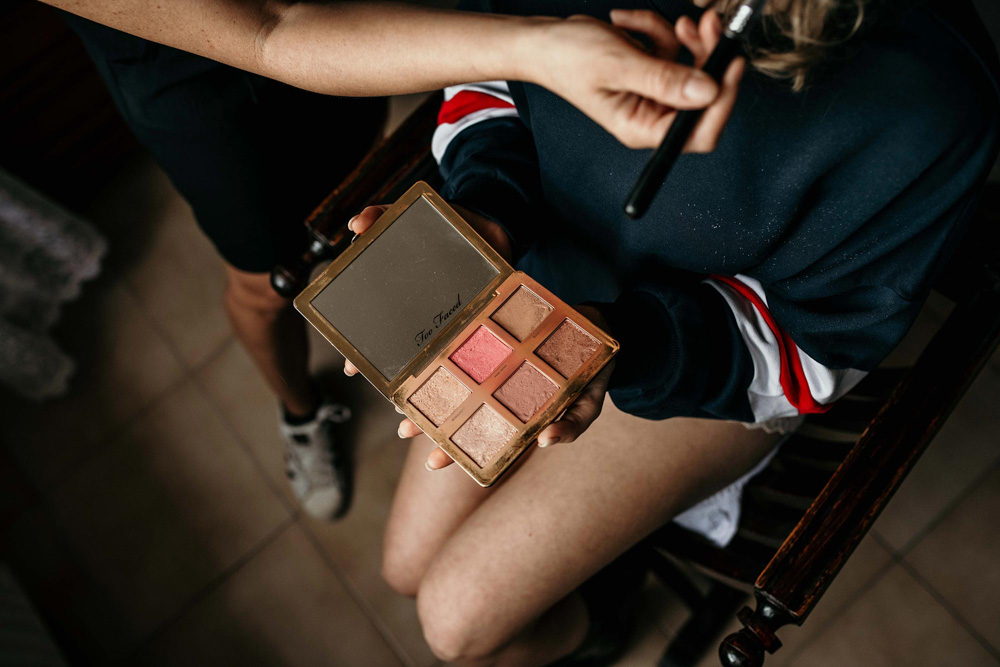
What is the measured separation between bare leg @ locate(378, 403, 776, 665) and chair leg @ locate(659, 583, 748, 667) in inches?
13.9

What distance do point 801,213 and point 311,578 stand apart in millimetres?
1140

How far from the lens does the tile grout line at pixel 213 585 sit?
4.20 feet

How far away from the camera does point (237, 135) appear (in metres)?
0.87

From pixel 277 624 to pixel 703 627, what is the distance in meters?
0.80

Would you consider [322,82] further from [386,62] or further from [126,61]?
[126,61]

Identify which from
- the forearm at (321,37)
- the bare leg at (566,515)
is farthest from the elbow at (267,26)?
the bare leg at (566,515)

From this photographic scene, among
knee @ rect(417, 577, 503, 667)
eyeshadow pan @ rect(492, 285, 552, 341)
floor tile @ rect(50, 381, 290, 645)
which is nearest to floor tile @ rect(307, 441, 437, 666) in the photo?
floor tile @ rect(50, 381, 290, 645)

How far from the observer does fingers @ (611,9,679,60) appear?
45 centimetres

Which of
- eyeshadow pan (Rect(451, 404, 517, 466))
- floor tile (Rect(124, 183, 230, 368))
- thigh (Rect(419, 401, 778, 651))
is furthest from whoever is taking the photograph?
floor tile (Rect(124, 183, 230, 368))

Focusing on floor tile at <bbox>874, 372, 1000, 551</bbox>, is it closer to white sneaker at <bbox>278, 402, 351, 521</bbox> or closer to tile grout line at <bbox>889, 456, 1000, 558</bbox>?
tile grout line at <bbox>889, 456, 1000, 558</bbox>

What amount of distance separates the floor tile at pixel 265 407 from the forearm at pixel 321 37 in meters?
0.86

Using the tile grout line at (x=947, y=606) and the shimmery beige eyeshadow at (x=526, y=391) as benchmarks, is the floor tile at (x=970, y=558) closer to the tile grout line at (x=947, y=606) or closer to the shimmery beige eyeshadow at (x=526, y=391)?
the tile grout line at (x=947, y=606)

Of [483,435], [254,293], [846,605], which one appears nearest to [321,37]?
[483,435]

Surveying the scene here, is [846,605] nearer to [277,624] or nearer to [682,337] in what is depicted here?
[682,337]
